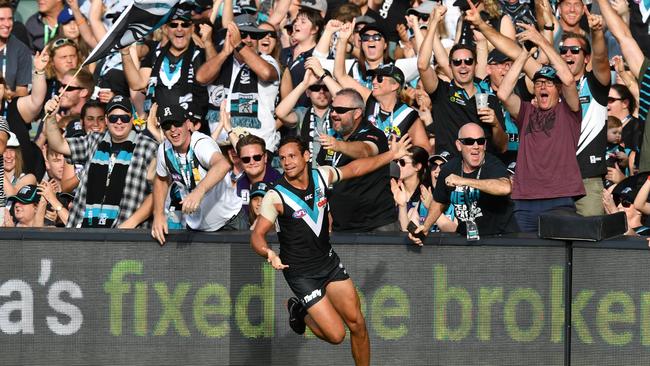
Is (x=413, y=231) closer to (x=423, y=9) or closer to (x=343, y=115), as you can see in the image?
(x=343, y=115)

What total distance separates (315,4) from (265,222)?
15.7 ft

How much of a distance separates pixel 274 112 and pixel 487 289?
389 centimetres

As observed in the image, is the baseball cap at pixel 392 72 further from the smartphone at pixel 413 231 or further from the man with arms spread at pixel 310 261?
the smartphone at pixel 413 231

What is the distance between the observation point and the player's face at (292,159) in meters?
12.9

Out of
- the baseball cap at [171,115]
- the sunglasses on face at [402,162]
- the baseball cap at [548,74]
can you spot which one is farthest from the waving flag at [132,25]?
the baseball cap at [548,74]

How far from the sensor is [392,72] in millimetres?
15266

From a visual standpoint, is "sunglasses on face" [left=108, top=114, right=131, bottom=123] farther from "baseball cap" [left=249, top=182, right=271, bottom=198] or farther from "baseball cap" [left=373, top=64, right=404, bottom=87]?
"baseball cap" [left=373, top=64, right=404, bottom=87]

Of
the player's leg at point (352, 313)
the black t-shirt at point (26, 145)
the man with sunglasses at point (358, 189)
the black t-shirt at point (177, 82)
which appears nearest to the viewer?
the player's leg at point (352, 313)

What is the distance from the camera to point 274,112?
51.8 ft

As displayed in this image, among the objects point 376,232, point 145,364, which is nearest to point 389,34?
point 376,232

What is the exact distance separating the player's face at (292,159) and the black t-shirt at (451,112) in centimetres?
254

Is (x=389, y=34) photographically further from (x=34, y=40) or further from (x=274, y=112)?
(x=34, y=40)

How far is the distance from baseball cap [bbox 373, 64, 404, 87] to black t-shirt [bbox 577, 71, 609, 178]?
209cm

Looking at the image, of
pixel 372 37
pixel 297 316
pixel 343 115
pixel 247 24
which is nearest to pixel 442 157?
pixel 343 115
